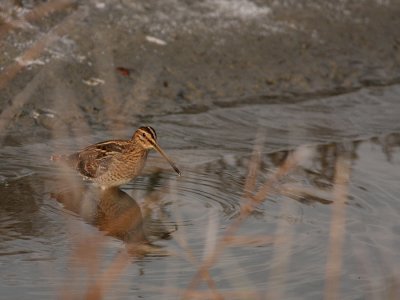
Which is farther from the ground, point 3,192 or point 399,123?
point 399,123

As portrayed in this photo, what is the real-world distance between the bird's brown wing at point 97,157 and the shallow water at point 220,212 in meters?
0.15

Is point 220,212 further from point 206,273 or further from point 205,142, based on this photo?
point 206,273

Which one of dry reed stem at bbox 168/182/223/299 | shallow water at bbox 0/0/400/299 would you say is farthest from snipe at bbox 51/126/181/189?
dry reed stem at bbox 168/182/223/299

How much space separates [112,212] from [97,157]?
0.76 m

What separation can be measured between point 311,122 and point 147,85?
138 centimetres

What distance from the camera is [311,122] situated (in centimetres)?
888

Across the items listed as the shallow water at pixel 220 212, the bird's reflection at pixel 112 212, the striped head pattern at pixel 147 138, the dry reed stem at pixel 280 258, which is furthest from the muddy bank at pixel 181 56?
the dry reed stem at pixel 280 258

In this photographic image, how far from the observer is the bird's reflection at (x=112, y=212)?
20.2ft

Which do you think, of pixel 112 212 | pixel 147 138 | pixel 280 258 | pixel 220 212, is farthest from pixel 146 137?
pixel 280 258

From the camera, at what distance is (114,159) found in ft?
24.4

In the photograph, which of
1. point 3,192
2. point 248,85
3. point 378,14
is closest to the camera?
point 3,192

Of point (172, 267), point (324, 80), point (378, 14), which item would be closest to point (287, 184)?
point (172, 267)

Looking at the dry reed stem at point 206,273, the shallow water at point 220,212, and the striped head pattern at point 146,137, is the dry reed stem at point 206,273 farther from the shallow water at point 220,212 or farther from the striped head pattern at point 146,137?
the striped head pattern at point 146,137

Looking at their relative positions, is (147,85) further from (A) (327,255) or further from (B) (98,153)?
(A) (327,255)
